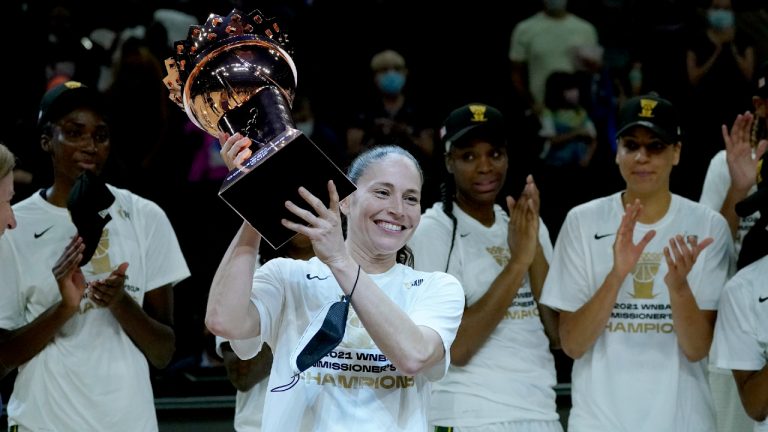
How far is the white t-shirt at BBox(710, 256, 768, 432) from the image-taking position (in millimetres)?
4293

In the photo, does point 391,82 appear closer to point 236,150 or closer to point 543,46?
point 543,46

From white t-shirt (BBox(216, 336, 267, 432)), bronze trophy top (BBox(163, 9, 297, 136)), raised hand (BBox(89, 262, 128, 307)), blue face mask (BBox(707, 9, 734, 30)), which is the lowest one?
white t-shirt (BBox(216, 336, 267, 432))

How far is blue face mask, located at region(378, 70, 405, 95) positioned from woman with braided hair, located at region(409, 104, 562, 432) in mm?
2516

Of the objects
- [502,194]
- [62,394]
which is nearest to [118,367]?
[62,394]

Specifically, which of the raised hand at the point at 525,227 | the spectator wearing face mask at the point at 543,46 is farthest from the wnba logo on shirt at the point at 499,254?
the spectator wearing face mask at the point at 543,46

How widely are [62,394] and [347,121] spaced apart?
3629mm

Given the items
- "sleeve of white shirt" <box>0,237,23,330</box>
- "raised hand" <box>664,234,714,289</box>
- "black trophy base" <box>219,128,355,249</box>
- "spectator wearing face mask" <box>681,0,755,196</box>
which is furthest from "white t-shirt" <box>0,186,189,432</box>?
"spectator wearing face mask" <box>681,0,755,196</box>

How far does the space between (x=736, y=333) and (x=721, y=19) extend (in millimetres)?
4291

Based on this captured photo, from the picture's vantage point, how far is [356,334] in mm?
3150

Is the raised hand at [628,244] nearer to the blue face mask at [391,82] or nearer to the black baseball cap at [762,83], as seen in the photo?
the black baseball cap at [762,83]

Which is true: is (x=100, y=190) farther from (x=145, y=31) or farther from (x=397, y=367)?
(x=145, y=31)

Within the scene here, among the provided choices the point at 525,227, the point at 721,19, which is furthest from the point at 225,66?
the point at 721,19

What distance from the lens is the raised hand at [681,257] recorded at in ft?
14.0

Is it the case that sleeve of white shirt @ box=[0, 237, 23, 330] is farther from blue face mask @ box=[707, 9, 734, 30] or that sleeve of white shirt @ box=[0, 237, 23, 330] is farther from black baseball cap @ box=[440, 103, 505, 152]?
blue face mask @ box=[707, 9, 734, 30]
